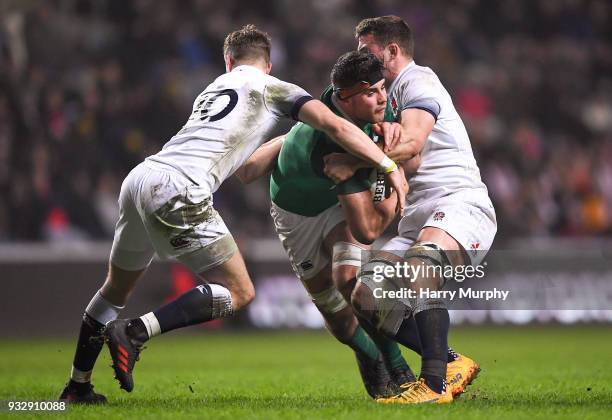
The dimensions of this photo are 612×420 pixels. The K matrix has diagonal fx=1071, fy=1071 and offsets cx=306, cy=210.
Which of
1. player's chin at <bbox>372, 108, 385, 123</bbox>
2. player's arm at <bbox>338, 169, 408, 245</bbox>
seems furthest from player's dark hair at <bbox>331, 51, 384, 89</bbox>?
player's arm at <bbox>338, 169, 408, 245</bbox>

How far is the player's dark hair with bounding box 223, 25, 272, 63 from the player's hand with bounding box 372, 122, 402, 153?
92 cm

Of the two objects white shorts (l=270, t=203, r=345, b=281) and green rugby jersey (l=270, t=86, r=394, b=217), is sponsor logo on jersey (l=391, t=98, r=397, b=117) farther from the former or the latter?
white shorts (l=270, t=203, r=345, b=281)

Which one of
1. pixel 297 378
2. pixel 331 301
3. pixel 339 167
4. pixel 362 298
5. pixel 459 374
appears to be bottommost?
pixel 297 378

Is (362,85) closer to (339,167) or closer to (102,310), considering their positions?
(339,167)

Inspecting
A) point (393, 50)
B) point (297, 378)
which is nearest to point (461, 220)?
point (393, 50)

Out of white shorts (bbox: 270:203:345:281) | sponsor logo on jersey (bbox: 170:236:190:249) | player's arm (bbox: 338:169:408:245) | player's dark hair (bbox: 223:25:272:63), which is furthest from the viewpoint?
white shorts (bbox: 270:203:345:281)

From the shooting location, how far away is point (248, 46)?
6.95m

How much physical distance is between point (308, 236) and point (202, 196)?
1.13 meters

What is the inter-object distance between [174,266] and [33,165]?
95.1 inches

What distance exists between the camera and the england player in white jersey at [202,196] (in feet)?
20.9

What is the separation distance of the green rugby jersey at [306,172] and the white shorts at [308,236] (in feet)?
0.16

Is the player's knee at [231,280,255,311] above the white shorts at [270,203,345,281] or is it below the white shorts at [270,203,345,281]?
below

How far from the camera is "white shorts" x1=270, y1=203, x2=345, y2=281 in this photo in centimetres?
732

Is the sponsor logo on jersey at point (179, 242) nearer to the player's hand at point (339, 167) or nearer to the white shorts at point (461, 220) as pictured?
the player's hand at point (339, 167)
